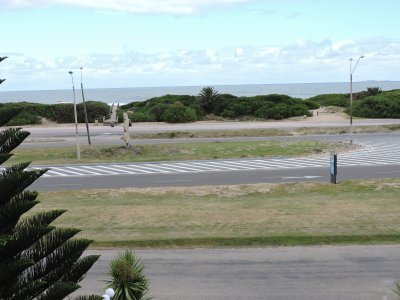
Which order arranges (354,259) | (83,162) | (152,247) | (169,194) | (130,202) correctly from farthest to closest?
(83,162) → (169,194) → (130,202) → (152,247) → (354,259)

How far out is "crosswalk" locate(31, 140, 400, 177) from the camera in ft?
102

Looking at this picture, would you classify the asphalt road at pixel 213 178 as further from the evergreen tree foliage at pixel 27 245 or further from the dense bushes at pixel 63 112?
the dense bushes at pixel 63 112

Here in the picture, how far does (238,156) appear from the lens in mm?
36875

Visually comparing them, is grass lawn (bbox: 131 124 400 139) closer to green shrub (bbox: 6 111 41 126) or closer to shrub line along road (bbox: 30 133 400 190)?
shrub line along road (bbox: 30 133 400 190)

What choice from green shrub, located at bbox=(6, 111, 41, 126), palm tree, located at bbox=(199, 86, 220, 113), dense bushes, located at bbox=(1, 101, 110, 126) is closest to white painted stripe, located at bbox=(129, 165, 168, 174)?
green shrub, located at bbox=(6, 111, 41, 126)

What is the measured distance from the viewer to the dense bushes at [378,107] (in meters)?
63.3

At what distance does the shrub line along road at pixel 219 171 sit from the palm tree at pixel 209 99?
33018 mm

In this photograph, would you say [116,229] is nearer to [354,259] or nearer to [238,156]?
[354,259]

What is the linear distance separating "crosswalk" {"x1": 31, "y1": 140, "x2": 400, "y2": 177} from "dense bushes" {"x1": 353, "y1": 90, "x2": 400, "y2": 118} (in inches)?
1105

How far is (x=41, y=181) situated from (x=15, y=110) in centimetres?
2299

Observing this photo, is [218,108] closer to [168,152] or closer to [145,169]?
[168,152]

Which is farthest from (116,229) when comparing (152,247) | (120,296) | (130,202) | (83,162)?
(83,162)

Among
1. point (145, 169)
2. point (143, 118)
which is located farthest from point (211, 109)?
point (145, 169)

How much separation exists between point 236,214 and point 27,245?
Answer: 42.3ft
